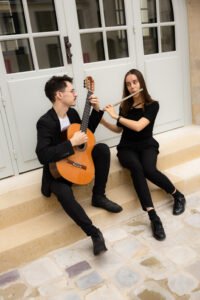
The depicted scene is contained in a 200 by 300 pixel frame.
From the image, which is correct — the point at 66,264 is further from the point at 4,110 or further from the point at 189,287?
the point at 4,110

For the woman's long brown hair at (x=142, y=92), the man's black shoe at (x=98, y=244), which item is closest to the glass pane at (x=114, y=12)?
the woman's long brown hair at (x=142, y=92)

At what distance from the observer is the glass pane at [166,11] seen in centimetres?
299

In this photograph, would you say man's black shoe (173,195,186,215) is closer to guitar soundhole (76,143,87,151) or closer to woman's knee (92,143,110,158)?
woman's knee (92,143,110,158)

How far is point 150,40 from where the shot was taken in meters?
3.00

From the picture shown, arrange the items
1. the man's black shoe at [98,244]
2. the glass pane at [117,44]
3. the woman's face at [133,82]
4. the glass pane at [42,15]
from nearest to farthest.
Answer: the man's black shoe at [98,244]
the woman's face at [133,82]
the glass pane at [42,15]
the glass pane at [117,44]

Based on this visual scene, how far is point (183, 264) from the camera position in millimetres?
1754

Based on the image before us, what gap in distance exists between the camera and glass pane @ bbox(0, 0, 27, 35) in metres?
2.26

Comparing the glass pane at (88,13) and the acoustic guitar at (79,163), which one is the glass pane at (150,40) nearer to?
the glass pane at (88,13)

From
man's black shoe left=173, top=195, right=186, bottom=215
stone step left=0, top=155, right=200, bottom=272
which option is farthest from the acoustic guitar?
man's black shoe left=173, top=195, right=186, bottom=215

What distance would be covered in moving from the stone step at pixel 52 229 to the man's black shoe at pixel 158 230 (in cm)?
28

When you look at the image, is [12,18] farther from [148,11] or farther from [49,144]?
[148,11]

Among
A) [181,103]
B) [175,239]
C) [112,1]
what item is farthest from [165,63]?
[175,239]

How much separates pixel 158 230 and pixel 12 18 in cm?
187

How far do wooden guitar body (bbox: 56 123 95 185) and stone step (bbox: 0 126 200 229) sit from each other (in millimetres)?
316
